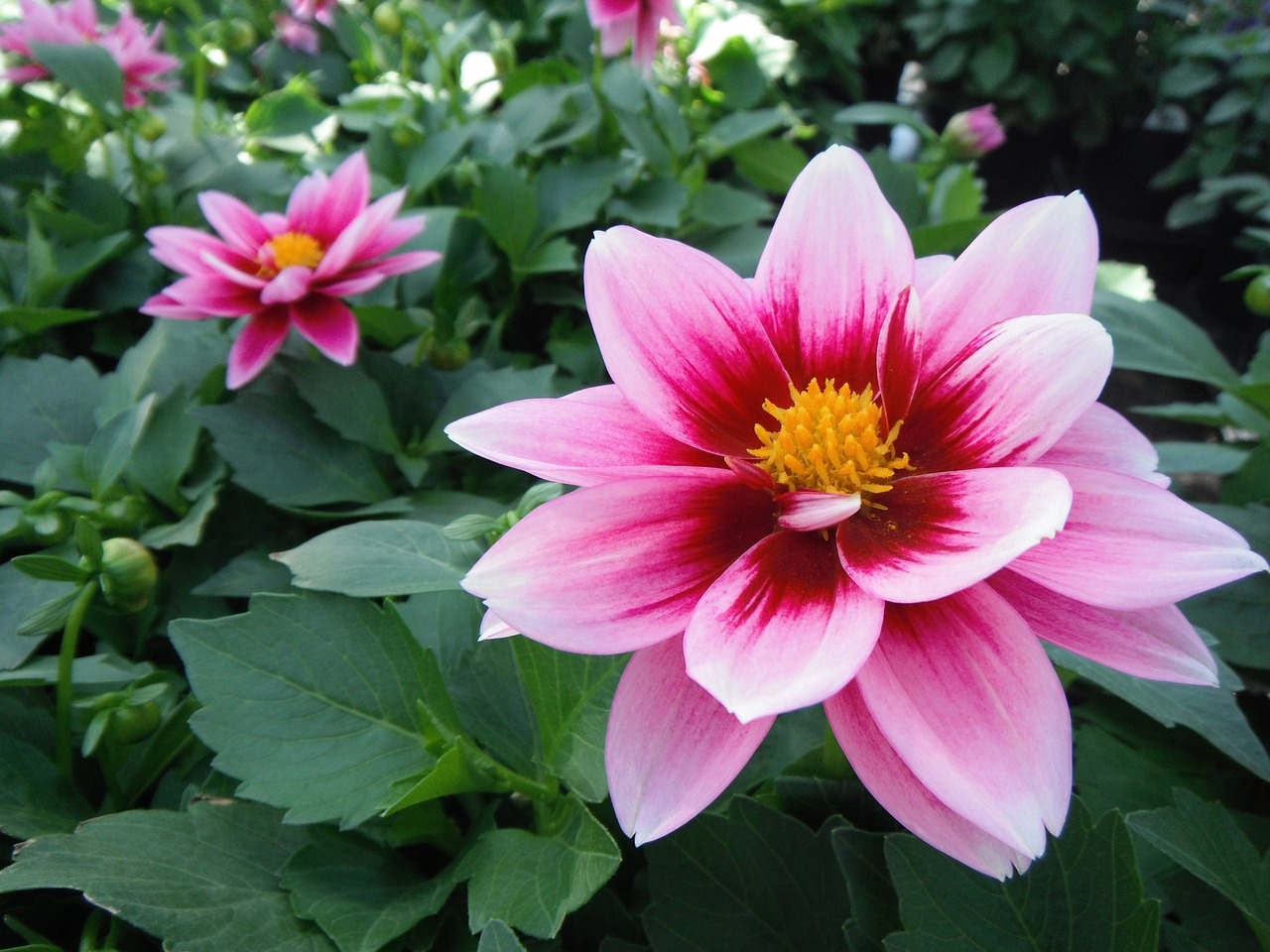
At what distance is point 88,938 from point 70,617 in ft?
0.63

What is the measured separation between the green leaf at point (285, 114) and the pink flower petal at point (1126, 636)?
1210 millimetres

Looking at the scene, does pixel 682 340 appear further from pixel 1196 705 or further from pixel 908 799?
pixel 1196 705

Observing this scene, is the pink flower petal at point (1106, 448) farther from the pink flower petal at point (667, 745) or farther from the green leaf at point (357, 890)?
the green leaf at point (357, 890)

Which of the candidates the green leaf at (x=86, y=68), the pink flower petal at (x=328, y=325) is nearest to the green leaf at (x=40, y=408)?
the pink flower petal at (x=328, y=325)

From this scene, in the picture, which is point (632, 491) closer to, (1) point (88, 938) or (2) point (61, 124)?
(1) point (88, 938)

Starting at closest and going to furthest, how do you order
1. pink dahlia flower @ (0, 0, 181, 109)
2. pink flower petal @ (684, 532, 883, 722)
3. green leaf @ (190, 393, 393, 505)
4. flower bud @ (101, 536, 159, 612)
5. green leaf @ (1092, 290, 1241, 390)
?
1. pink flower petal @ (684, 532, 883, 722)
2. flower bud @ (101, 536, 159, 612)
3. green leaf @ (190, 393, 393, 505)
4. green leaf @ (1092, 290, 1241, 390)
5. pink dahlia flower @ (0, 0, 181, 109)

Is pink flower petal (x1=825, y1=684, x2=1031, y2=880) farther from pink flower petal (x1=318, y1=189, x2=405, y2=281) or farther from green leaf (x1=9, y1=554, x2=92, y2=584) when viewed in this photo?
pink flower petal (x1=318, y1=189, x2=405, y2=281)

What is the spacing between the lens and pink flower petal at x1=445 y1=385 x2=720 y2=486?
392 mm

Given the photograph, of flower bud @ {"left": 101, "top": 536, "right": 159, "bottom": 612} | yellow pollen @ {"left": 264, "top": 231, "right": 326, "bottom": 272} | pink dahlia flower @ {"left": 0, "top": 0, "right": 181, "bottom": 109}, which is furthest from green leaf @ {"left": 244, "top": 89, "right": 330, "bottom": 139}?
flower bud @ {"left": 101, "top": 536, "right": 159, "bottom": 612}

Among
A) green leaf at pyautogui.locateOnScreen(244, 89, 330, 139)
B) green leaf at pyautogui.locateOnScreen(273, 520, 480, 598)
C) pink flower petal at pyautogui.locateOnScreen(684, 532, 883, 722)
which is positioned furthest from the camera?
green leaf at pyautogui.locateOnScreen(244, 89, 330, 139)

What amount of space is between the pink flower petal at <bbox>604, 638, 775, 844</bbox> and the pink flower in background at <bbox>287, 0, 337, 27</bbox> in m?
1.49

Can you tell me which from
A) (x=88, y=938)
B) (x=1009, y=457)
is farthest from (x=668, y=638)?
(x=88, y=938)

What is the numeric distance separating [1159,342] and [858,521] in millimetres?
665

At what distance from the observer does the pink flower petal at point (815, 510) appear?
381 millimetres
